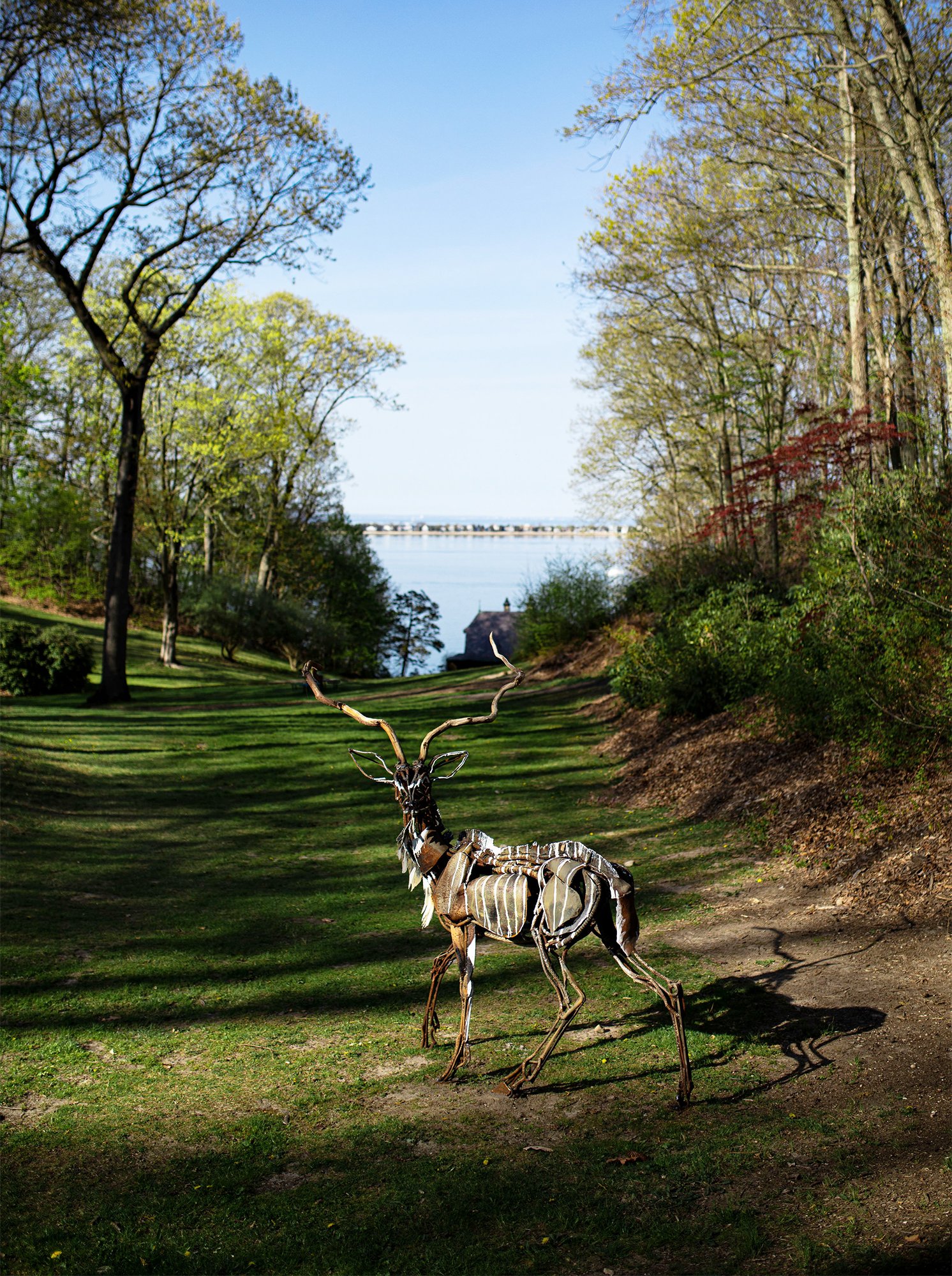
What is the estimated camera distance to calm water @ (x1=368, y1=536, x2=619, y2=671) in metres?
30.8

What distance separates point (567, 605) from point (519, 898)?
22.5m

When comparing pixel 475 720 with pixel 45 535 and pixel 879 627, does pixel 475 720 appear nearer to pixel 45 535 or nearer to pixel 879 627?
pixel 879 627

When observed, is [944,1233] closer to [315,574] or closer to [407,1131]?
[407,1131]

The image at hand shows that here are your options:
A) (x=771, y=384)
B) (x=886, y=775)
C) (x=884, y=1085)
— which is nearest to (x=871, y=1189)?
(x=884, y=1085)

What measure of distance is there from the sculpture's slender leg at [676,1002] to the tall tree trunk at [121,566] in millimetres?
19539

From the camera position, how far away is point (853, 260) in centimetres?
1560

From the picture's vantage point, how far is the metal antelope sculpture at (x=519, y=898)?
5.00 metres

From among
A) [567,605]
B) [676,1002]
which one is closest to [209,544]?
[567,605]

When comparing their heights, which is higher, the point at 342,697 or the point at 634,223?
the point at 634,223

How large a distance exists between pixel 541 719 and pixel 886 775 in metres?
10.6

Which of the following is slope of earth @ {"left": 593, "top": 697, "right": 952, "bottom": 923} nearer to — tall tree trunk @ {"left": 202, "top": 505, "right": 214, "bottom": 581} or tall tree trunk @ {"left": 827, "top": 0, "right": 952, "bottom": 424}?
tall tree trunk @ {"left": 827, "top": 0, "right": 952, "bottom": 424}

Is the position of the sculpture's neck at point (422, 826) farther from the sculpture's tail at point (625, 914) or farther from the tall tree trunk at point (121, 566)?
the tall tree trunk at point (121, 566)

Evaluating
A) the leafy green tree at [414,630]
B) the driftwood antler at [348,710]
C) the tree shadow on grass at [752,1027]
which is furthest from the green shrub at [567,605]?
→ the leafy green tree at [414,630]

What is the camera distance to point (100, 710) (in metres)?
21.5
